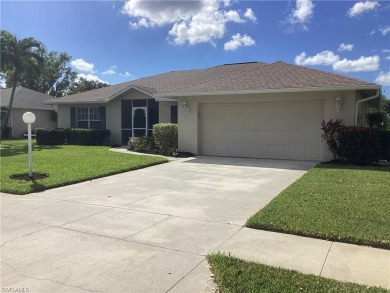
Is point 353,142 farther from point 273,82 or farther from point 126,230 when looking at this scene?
point 126,230

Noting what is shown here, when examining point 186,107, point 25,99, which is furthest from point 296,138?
point 25,99

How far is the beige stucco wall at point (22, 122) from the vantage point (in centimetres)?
2822

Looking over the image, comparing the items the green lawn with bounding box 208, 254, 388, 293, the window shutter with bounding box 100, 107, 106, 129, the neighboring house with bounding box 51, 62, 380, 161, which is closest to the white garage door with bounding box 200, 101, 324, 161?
the neighboring house with bounding box 51, 62, 380, 161

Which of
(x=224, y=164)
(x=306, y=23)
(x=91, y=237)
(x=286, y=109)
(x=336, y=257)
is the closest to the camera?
(x=336, y=257)

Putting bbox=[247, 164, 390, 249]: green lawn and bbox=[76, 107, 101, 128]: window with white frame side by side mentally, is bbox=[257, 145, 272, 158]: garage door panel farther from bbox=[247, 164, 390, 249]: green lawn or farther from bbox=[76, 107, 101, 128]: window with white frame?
bbox=[76, 107, 101, 128]: window with white frame

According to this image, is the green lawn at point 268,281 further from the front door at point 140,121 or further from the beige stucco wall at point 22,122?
the beige stucco wall at point 22,122

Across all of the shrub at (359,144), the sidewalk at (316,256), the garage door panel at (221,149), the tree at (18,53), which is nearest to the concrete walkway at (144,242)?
the sidewalk at (316,256)

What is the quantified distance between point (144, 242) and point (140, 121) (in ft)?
51.2

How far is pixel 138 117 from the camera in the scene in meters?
19.9

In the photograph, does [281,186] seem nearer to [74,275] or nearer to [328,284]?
[328,284]

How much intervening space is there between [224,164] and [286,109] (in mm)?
3413

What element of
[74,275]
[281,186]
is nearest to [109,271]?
[74,275]

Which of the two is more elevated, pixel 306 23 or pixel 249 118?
pixel 306 23

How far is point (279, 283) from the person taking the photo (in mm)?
3488
